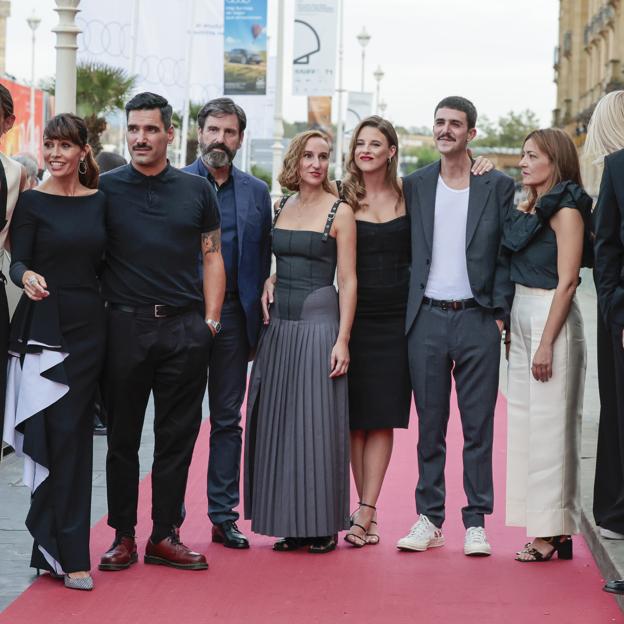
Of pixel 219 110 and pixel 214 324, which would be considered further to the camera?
pixel 219 110

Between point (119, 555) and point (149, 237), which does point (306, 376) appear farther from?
point (119, 555)

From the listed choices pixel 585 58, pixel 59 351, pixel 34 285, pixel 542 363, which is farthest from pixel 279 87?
pixel 585 58

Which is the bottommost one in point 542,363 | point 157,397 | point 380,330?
point 157,397

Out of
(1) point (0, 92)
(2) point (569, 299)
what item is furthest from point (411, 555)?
(1) point (0, 92)

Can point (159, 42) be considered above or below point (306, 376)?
above

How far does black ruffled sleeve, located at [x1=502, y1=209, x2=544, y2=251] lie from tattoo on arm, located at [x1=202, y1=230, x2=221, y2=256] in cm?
145

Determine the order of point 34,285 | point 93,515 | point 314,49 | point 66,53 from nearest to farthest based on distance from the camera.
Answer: point 34,285, point 93,515, point 66,53, point 314,49

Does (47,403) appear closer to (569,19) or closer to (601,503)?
(601,503)

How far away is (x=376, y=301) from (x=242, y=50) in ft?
61.0

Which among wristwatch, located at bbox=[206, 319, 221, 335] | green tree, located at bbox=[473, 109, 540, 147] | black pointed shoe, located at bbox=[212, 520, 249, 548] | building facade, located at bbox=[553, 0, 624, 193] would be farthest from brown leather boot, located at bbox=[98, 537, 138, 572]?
green tree, located at bbox=[473, 109, 540, 147]

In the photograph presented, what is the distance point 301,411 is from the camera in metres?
6.78

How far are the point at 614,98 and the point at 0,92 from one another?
2.86 m

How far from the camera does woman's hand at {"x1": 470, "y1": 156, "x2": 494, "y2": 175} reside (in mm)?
6867

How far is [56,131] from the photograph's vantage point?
5914 mm
